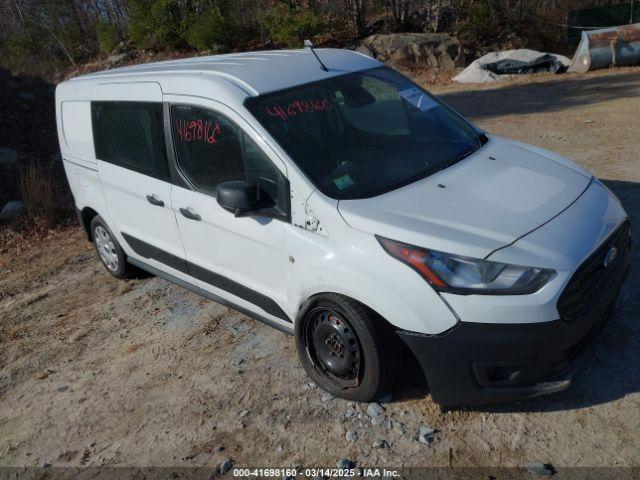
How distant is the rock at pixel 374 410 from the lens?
3475 mm

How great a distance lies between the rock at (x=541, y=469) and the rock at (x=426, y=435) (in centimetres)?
49

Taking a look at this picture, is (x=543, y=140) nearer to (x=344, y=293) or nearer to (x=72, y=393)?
(x=344, y=293)

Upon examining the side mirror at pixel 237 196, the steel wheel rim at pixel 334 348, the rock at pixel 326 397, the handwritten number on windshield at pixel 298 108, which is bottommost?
the rock at pixel 326 397

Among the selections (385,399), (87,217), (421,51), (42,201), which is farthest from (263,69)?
(421,51)

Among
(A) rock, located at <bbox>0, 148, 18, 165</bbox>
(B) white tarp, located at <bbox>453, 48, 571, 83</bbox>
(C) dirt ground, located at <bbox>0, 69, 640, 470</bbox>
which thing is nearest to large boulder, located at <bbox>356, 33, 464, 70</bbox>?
(B) white tarp, located at <bbox>453, 48, 571, 83</bbox>

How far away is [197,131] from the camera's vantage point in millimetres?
4152

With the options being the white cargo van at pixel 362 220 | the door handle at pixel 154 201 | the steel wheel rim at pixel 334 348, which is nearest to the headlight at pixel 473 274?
the white cargo van at pixel 362 220

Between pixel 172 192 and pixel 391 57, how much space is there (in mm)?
15478

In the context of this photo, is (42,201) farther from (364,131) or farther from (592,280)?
(592,280)

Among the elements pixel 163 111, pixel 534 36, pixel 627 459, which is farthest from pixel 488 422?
pixel 534 36

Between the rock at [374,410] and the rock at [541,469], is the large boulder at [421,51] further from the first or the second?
the rock at [541,469]

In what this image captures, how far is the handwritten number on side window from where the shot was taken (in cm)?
402

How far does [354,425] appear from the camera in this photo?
135 inches

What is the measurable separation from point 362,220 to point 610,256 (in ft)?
4.39
